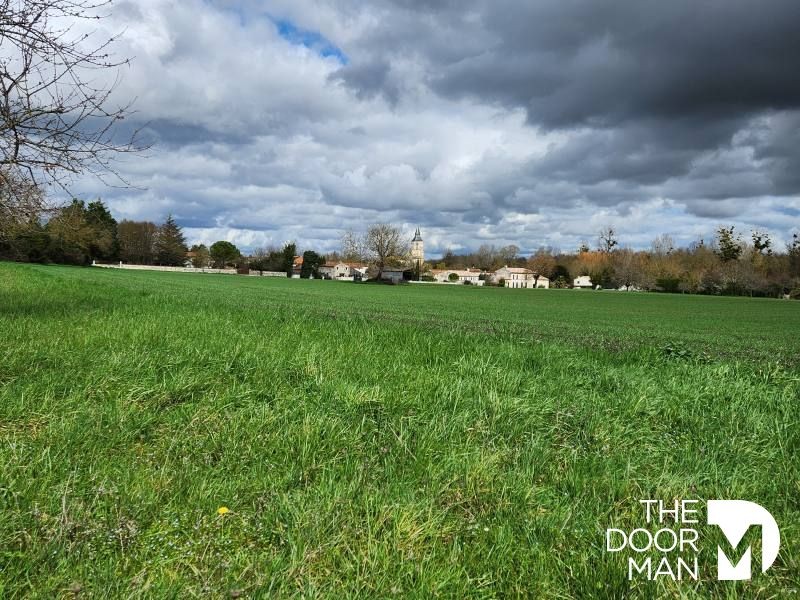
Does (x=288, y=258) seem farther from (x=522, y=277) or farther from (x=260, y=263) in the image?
(x=522, y=277)

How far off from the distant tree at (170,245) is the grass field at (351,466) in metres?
160

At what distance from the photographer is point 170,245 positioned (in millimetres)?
152625

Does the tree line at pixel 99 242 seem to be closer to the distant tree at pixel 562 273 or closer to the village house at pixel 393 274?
the village house at pixel 393 274

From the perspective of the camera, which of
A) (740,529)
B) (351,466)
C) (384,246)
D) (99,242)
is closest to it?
(740,529)

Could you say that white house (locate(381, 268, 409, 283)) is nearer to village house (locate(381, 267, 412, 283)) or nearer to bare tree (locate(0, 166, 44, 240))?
village house (locate(381, 267, 412, 283))

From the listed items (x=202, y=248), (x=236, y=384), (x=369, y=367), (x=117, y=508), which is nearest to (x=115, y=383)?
(x=236, y=384)

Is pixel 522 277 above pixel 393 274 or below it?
above

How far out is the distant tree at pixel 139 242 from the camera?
147m

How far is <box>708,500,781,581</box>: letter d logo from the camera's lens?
2975 millimetres

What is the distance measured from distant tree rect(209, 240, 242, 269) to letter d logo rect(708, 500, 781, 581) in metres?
185

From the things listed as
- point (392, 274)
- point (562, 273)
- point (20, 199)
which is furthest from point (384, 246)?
point (20, 199)

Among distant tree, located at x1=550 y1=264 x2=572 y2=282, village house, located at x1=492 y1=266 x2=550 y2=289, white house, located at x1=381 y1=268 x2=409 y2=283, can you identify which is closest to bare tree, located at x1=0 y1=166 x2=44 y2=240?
white house, located at x1=381 y1=268 x2=409 y2=283

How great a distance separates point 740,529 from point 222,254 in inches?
7363

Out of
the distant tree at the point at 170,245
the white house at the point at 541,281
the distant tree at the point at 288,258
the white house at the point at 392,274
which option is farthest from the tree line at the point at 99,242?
the white house at the point at 541,281
